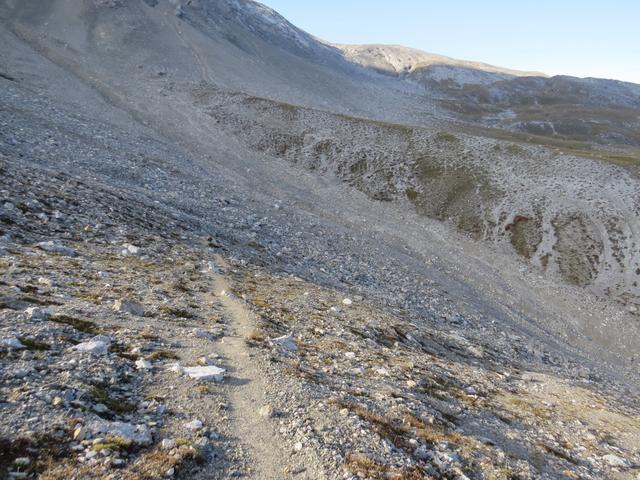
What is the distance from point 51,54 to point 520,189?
290 ft

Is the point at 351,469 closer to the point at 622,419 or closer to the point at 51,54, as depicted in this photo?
the point at 622,419

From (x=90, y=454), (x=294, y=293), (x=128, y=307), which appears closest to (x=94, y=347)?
(x=128, y=307)

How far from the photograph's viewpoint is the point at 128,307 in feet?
44.9

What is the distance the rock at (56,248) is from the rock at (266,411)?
11.4m

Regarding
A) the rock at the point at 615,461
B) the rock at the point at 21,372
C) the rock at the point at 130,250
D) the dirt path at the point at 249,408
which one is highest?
the rock at the point at 21,372

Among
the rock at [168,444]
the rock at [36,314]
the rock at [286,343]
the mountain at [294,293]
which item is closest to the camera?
the rock at [168,444]

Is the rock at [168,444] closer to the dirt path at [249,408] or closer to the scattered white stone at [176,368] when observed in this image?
the dirt path at [249,408]

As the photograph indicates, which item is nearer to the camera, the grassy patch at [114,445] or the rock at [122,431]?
the grassy patch at [114,445]

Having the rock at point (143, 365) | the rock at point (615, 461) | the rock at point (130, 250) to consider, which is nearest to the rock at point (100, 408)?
the rock at point (143, 365)

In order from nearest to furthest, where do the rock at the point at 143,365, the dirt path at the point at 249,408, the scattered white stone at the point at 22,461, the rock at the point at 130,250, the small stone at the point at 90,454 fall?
the scattered white stone at the point at 22,461
the small stone at the point at 90,454
the dirt path at the point at 249,408
the rock at the point at 143,365
the rock at the point at 130,250

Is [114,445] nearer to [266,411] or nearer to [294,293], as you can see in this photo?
[266,411]

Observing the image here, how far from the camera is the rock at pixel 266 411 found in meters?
9.84

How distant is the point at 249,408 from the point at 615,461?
1191 centimetres

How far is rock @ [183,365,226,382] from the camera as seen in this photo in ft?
34.8
